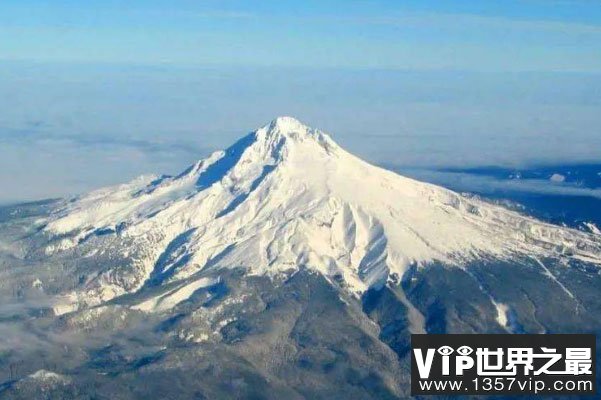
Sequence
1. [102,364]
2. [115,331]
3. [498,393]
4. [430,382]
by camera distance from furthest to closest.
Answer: [115,331] < [102,364] < [498,393] < [430,382]

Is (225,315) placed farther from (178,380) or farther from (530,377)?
(530,377)

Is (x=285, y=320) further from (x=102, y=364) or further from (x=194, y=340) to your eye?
(x=102, y=364)

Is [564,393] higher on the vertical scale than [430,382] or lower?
lower

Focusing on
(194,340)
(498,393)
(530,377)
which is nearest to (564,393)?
(498,393)

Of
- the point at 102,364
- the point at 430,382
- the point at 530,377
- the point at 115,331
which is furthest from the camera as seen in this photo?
the point at 115,331

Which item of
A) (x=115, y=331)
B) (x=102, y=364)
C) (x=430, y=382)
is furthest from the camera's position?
(x=115, y=331)

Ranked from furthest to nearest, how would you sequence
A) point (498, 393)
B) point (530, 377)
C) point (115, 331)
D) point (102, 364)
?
1. point (115, 331)
2. point (102, 364)
3. point (498, 393)
4. point (530, 377)

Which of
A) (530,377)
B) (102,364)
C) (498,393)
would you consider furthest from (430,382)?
(102,364)

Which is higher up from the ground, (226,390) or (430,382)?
(430,382)

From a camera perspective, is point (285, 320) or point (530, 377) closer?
point (530, 377)
